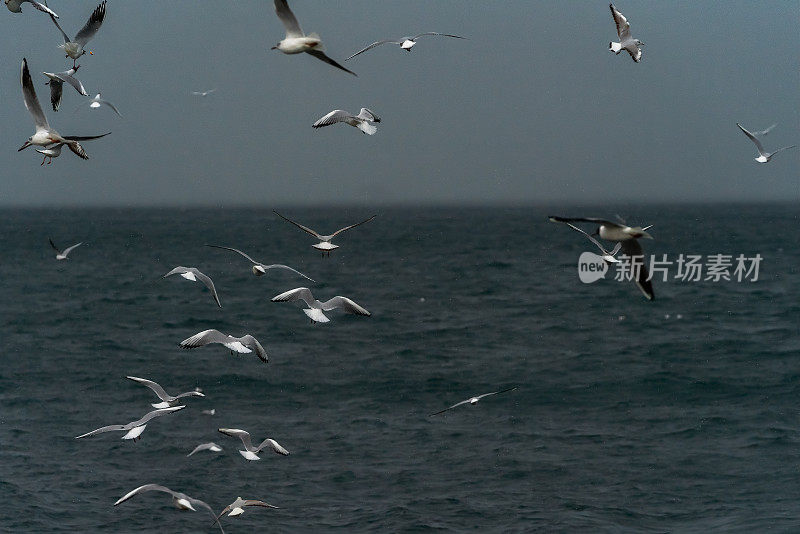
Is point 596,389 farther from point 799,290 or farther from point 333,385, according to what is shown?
point 799,290

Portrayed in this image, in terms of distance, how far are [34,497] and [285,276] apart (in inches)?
2860

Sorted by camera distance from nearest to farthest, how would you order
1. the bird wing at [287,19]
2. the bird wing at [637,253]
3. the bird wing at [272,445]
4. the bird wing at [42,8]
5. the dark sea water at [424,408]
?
1. the bird wing at [637,253]
2. the bird wing at [287,19]
3. the bird wing at [42,8]
4. the bird wing at [272,445]
5. the dark sea water at [424,408]

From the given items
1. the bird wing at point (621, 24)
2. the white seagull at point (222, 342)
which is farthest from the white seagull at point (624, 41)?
the white seagull at point (222, 342)

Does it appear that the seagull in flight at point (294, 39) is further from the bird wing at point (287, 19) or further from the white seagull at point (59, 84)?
the white seagull at point (59, 84)

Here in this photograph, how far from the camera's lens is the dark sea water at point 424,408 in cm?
2873

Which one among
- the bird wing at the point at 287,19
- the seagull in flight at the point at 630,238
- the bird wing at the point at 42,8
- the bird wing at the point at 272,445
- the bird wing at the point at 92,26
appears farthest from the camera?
the bird wing at the point at 272,445

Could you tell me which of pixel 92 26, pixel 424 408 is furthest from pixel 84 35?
pixel 424 408

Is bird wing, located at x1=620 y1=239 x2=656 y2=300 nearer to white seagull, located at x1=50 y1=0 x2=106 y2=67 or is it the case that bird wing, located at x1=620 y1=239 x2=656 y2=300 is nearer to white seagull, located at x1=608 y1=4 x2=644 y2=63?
white seagull, located at x1=608 y1=4 x2=644 y2=63

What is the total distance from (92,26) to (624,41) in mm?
12707

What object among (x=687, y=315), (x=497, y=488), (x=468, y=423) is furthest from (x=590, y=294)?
(x=497, y=488)

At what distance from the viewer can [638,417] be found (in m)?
40.4

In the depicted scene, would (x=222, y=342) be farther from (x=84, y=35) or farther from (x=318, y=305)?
(x=84, y=35)

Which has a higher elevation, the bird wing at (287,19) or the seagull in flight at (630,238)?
the bird wing at (287,19)

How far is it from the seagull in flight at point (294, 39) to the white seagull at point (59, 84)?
7.15 meters
